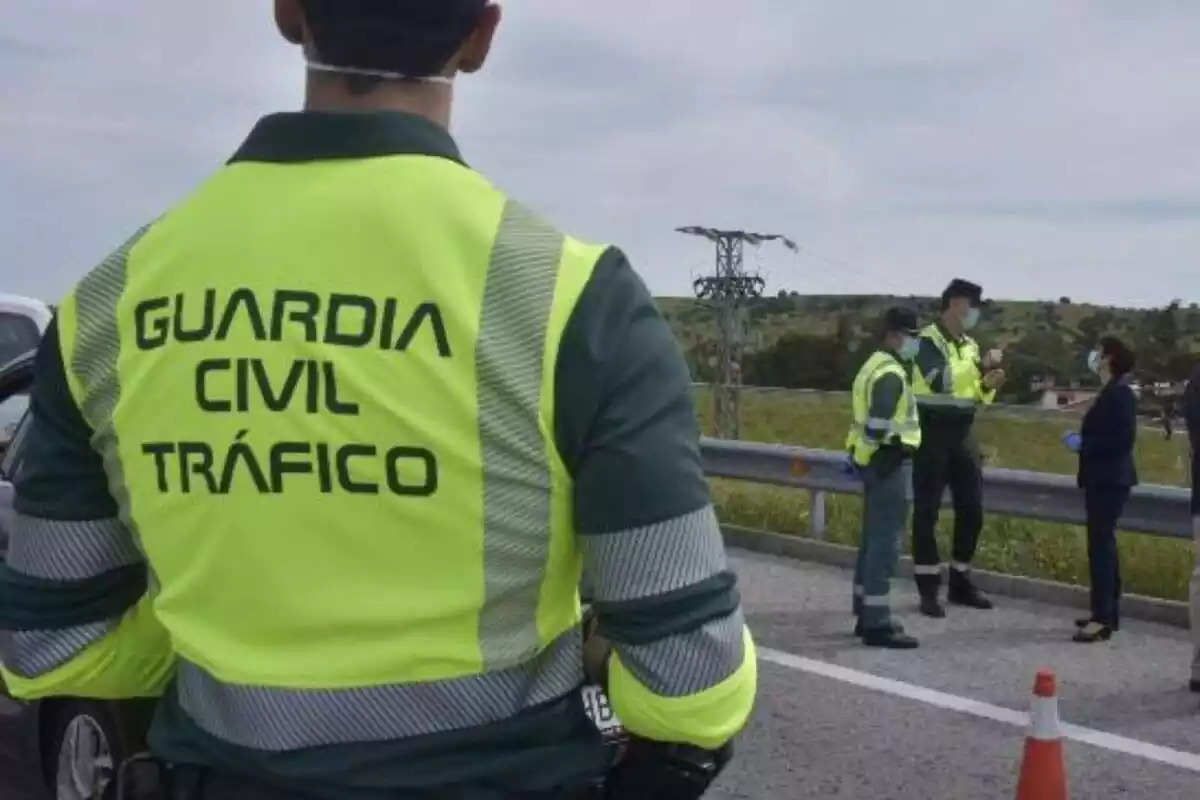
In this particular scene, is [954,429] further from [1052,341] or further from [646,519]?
[646,519]

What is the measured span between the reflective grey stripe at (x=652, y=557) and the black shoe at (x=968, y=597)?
8.26 meters

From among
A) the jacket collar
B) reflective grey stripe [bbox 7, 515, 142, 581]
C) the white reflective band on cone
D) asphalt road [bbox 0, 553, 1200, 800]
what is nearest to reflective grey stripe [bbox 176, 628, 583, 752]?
reflective grey stripe [bbox 7, 515, 142, 581]

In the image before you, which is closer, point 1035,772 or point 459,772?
point 459,772

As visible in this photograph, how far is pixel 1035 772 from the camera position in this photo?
4938 millimetres

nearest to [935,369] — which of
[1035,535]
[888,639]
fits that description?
[888,639]

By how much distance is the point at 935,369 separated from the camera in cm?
966

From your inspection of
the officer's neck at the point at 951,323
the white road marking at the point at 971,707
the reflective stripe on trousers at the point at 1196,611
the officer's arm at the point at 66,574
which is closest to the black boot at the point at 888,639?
the white road marking at the point at 971,707

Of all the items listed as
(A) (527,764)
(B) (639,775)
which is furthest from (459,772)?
(B) (639,775)

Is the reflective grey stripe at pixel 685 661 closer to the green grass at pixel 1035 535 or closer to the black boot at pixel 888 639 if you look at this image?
the green grass at pixel 1035 535

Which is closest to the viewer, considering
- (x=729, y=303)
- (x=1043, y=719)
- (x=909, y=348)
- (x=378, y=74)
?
(x=378, y=74)

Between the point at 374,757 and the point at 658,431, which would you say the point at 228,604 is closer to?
the point at 374,757

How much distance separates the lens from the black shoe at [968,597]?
9.71 metres

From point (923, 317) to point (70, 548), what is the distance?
8.18 m

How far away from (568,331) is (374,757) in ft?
1.67
